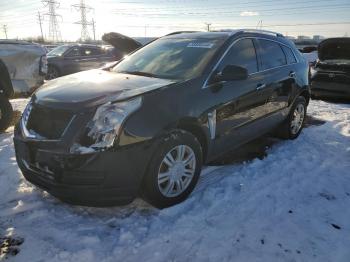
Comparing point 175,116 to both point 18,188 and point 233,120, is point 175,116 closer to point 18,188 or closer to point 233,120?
point 233,120

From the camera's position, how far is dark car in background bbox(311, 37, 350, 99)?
9836mm

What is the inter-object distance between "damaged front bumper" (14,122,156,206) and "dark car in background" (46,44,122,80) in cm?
1316

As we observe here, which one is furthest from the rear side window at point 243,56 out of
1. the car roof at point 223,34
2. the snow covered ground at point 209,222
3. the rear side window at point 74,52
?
the rear side window at point 74,52

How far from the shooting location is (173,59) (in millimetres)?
4516

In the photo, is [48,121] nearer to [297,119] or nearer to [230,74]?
[230,74]

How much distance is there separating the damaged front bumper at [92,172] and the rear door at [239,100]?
116 centimetres

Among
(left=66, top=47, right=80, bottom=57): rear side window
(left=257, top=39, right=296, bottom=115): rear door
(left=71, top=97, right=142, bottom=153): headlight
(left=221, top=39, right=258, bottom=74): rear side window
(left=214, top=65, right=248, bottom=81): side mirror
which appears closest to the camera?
(left=71, top=97, right=142, bottom=153): headlight

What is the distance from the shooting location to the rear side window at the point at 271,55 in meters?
5.23

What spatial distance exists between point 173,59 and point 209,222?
198cm

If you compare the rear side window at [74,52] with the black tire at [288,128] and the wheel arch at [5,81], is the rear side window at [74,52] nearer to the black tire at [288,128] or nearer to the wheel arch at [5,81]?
the wheel arch at [5,81]

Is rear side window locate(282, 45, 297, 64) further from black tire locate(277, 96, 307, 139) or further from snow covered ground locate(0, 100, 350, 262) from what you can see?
snow covered ground locate(0, 100, 350, 262)

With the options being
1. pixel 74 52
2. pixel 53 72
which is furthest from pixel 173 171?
pixel 74 52

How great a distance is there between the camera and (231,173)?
4660 mm

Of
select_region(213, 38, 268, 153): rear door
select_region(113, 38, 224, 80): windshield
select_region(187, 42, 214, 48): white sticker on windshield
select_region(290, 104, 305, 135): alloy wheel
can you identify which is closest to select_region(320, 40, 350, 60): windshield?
select_region(290, 104, 305, 135): alloy wheel
